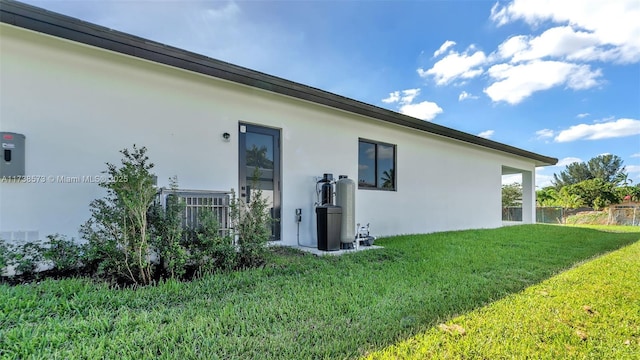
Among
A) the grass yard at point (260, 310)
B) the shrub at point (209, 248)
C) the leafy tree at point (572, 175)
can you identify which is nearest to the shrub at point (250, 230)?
the shrub at point (209, 248)

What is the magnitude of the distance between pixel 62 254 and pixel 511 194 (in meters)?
29.9

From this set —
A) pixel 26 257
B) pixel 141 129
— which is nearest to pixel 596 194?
pixel 141 129

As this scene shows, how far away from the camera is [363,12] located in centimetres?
732

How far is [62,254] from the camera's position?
313cm

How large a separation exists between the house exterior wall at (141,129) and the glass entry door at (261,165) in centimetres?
14

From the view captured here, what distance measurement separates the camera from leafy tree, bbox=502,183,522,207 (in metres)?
25.1

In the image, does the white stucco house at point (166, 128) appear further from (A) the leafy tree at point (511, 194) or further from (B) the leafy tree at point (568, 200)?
(A) the leafy tree at point (511, 194)

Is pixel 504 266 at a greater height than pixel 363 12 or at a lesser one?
lesser

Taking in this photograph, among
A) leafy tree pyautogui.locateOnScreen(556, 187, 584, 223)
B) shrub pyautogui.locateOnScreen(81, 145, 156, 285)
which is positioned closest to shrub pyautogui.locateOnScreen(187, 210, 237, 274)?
shrub pyautogui.locateOnScreen(81, 145, 156, 285)

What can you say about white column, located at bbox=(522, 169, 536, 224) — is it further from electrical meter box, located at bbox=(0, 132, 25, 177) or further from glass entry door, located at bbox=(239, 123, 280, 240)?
electrical meter box, located at bbox=(0, 132, 25, 177)

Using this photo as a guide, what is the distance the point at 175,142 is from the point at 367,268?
3.33 metres

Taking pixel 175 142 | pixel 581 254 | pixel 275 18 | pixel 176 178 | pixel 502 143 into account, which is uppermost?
pixel 275 18

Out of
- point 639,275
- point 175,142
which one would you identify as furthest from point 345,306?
point 639,275

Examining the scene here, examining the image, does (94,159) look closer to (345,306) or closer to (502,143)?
(345,306)
